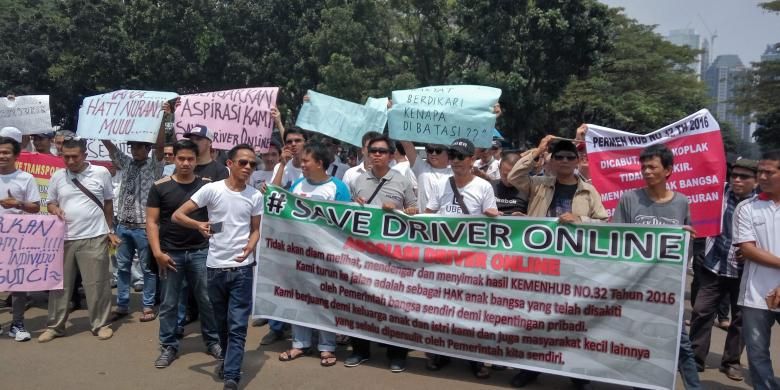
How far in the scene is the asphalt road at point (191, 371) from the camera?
4.73 metres

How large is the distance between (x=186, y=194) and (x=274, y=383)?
164 cm

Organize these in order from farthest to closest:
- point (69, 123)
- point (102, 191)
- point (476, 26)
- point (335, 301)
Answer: point (69, 123) → point (476, 26) → point (102, 191) → point (335, 301)

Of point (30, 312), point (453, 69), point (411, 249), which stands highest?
point (453, 69)

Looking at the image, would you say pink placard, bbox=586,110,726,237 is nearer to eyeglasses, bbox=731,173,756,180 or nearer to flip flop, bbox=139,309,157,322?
eyeglasses, bbox=731,173,756,180

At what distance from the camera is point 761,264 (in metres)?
4.13

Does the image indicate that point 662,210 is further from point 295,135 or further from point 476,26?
point 476,26

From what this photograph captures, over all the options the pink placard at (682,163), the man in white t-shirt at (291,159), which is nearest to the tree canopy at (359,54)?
the man in white t-shirt at (291,159)

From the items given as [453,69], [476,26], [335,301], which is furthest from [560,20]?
[335,301]

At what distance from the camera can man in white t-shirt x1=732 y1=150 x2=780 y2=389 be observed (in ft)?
13.5

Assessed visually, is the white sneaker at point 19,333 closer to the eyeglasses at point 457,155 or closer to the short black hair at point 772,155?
the eyeglasses at point 457,155

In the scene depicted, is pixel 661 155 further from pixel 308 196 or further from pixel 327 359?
pixel 327 359

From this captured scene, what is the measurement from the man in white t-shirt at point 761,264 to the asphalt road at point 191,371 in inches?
32.8

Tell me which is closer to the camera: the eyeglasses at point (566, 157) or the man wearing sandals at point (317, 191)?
the eyeglasses at point (566, 157)

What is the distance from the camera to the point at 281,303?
5281 millimetres
